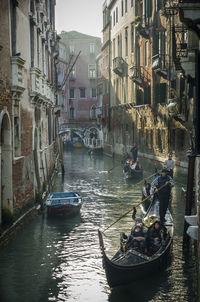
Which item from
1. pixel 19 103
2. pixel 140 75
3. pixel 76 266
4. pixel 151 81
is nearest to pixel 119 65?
pixel 140 75

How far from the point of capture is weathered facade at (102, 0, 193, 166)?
20.5 metres

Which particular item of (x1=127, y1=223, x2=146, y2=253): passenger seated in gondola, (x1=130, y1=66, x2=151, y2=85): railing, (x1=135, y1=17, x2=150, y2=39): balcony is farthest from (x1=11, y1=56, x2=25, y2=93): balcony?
(x1=130, y1=66, x2=151, y2=85): railing

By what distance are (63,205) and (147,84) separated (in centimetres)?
1412

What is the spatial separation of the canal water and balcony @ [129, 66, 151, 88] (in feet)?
39.6

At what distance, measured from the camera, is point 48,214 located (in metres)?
14.2

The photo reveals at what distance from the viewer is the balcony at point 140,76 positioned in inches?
1051

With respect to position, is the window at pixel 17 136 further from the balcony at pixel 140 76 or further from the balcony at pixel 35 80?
the balcony at pixel 140 76

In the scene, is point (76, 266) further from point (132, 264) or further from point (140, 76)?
point (140, 76)

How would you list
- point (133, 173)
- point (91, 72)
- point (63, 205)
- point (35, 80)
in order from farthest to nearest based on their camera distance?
point (91, 72) → point (133, 173) → point (35, 80) → point (63, 205)

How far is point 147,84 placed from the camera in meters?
26.5

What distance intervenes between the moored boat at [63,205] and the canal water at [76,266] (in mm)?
273

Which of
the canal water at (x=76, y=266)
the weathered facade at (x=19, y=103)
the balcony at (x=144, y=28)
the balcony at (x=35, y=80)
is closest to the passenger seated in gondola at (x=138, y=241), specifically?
the canal water at (x=76, y=266)

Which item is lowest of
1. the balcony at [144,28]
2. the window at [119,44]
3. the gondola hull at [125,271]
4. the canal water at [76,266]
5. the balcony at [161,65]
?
the canal water at [76,266]

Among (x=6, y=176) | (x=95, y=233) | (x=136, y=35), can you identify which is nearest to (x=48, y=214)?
(x=95, y=233)
